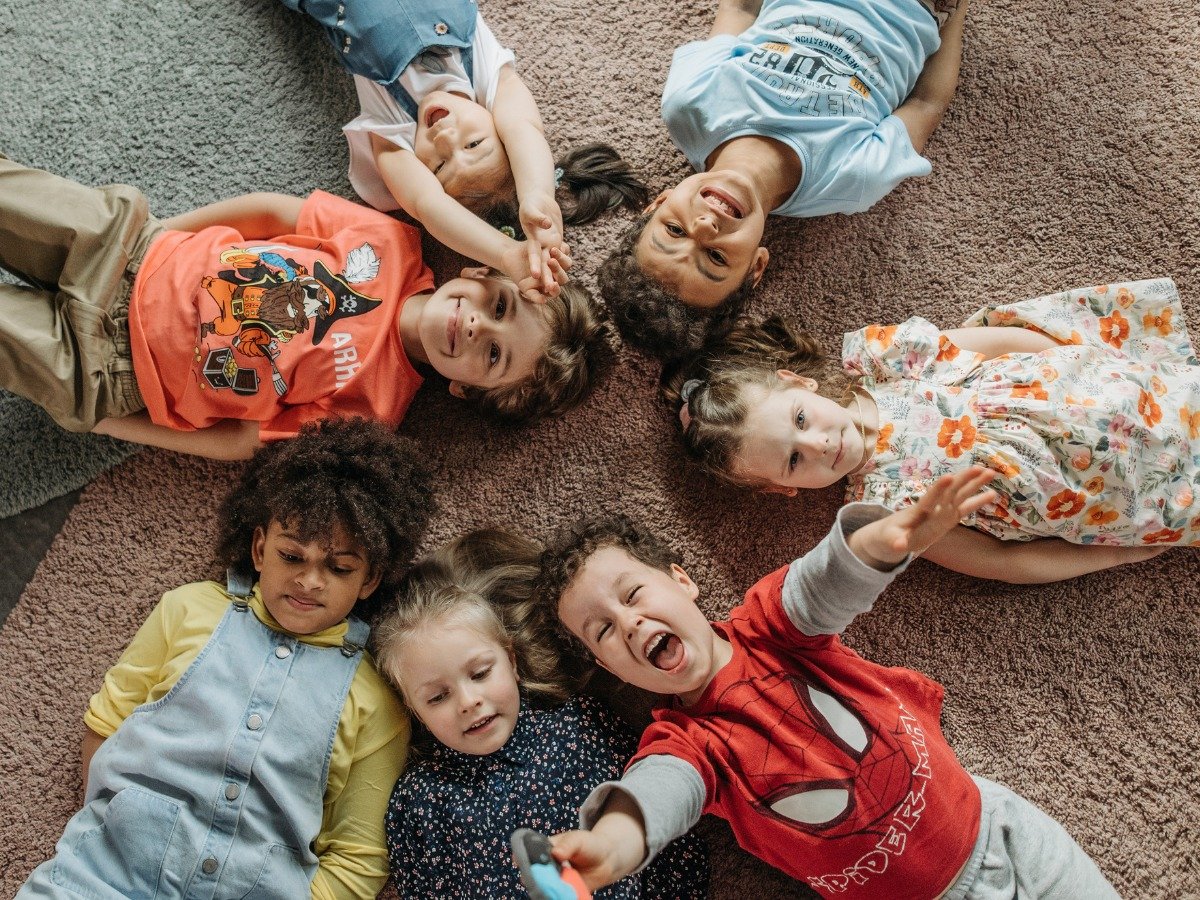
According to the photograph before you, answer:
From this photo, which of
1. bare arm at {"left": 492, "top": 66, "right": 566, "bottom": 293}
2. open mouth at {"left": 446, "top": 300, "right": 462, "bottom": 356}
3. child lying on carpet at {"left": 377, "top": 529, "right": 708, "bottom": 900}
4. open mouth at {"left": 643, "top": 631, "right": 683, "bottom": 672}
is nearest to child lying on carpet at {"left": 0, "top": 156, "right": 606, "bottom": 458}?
open mouth at {"left": 446, "top": 300, "right": 462, "bottom": 356}

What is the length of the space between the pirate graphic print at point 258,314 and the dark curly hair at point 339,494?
128mm

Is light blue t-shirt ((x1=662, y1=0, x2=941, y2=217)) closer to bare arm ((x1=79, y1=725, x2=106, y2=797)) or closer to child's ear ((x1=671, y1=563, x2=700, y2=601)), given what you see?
child's ear ((x1=671, y1=563, x2=700, y2=601))

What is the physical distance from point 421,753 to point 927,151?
1.34m

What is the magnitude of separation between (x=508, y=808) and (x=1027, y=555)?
899mm

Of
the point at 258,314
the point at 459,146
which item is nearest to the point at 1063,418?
the point at 459,146

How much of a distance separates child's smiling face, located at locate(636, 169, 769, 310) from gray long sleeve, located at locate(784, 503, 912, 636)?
0.45 metres

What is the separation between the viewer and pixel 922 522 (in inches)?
42.6

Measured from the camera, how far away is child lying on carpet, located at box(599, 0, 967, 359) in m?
1.41

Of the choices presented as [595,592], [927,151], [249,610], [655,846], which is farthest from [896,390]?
[249,610]

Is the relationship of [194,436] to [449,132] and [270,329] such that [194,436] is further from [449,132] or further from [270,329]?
[449,132]

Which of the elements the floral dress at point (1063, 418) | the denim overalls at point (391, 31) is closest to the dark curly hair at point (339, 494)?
the denim overalls at point (391, 31)

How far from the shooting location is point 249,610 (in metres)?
1.42

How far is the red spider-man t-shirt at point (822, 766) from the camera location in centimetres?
124

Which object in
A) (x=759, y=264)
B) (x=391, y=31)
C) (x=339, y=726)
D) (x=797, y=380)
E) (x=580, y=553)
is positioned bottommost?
(x=339, y=726)
